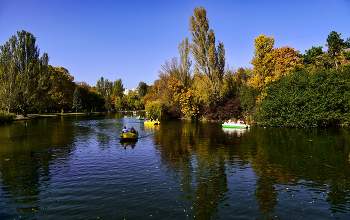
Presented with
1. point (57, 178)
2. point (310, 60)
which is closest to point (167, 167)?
point (57, 178)

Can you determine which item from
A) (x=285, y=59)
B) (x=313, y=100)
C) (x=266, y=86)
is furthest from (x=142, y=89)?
(x=313, y=100)

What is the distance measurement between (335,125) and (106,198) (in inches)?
1858

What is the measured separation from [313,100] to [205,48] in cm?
2999

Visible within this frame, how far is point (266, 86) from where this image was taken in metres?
51.8

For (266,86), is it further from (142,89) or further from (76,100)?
(142,89)

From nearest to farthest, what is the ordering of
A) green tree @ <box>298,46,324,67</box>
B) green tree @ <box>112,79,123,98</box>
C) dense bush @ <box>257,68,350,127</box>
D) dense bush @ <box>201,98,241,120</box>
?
dense bush @ <box>257,68,350,127</box>, green tree @ <box>298,46,324,67</box>, dense bush @ <box>201,98,241,120</box>, green tree @ <box>112,79,123,98</box>

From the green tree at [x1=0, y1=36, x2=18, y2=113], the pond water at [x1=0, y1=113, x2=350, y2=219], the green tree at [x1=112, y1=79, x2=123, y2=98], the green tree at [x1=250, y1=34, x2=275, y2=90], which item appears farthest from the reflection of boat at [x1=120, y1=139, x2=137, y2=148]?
the green tree at [x1=112, y1=79, x2=123, y2=98]

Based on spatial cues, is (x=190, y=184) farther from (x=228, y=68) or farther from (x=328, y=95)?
(x=228, y=68)

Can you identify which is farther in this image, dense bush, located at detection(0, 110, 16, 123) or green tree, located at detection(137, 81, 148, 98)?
green tree, located at detection(137, 81, 148, 98)

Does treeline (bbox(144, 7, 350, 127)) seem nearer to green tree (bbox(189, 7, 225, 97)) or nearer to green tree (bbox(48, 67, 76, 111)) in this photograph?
green tree (bbox(189, 7, 225, 97))

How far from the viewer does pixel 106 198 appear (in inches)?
452

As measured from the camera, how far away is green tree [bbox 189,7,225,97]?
61.2 m

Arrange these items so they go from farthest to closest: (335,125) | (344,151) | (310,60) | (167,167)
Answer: (310,60)
(335,125)
(344,151)
(167,167)

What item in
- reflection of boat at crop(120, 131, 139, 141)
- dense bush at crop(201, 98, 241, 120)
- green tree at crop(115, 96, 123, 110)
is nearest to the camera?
reflection of boat at crop(120, 131, 139, 141)
